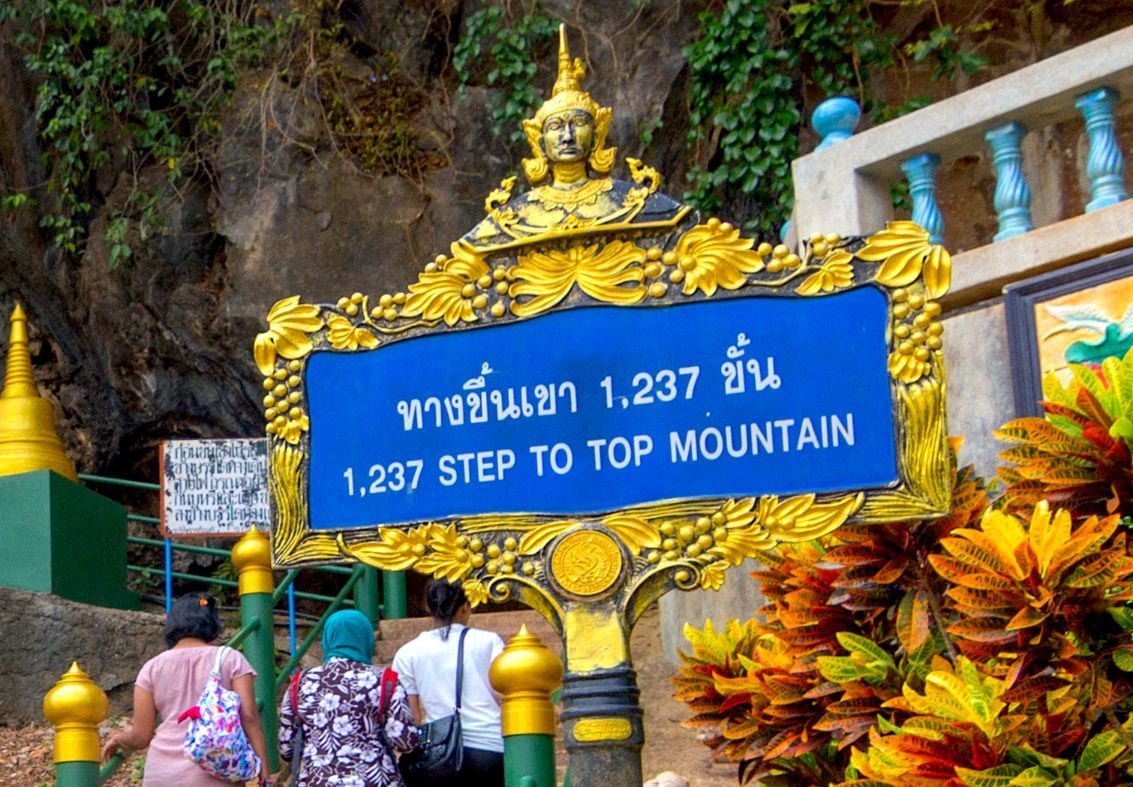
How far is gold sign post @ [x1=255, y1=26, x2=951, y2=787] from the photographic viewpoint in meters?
4.07

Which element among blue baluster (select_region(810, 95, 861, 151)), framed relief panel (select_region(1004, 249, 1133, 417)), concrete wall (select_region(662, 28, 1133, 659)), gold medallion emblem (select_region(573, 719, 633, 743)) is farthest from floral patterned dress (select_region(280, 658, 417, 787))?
blue baluster (select_region(810, 95, 861, 151))

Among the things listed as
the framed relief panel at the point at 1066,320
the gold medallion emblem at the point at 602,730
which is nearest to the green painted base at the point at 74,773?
the gold medallion emblem at the point at 602,730

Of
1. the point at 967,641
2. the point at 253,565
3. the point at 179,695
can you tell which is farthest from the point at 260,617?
the point at 967,641

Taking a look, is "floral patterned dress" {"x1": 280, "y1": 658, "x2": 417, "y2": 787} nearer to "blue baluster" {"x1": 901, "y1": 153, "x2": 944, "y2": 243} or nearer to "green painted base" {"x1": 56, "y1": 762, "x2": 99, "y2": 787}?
"green painted base" {"x1": 56, "y1": 762, "x2": 99, "y2": 787}

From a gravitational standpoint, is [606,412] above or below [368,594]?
above

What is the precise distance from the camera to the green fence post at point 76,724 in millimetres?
5832

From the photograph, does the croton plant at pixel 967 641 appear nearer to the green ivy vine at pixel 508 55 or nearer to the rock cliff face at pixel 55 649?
the rock cliff face at pixel 55 649

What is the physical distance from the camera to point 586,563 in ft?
13.7

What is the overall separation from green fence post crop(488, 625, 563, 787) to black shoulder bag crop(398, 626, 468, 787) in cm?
148

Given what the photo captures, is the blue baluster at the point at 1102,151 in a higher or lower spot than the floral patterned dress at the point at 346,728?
higher

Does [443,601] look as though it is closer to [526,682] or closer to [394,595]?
[526,682]

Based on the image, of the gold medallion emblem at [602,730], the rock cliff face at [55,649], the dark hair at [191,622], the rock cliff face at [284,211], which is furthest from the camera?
the rock cliff face at [284,211]

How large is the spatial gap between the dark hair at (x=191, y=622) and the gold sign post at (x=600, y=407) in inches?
70.3

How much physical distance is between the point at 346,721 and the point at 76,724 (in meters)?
0.91
